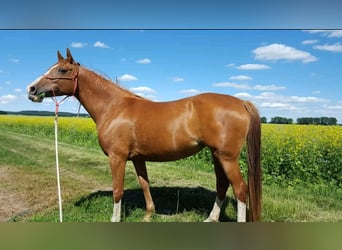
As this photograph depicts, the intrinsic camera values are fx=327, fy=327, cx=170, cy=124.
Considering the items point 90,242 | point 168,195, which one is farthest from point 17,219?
point 168,195

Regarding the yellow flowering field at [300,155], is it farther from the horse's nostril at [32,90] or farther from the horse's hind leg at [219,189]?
the horse's nostril at [32,90]

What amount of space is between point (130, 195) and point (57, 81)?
2.33m

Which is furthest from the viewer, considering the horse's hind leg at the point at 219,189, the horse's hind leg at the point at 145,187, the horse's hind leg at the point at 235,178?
the horse's hind leg at the point at 145,187

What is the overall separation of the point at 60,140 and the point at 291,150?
763cm

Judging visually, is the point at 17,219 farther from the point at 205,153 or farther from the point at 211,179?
the point at 205,153

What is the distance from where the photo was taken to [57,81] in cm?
466

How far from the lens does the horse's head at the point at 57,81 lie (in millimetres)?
4605

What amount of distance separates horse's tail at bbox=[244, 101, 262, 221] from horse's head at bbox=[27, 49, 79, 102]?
250cm

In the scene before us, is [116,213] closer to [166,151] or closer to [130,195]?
[166,151]

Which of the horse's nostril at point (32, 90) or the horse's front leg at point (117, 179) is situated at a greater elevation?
the horse's nostril at point (32, 90)

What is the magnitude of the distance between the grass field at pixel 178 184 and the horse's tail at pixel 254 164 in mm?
684

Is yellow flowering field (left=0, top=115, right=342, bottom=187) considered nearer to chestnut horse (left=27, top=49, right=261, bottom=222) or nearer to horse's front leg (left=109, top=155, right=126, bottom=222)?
chestnut horse (left=27, top=49, right=261, bottom=222)

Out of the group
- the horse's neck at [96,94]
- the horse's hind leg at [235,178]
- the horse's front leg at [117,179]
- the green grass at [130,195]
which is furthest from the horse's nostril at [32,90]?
the horse's hind leg at [235,178]

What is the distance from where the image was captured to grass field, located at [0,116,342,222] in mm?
4957
